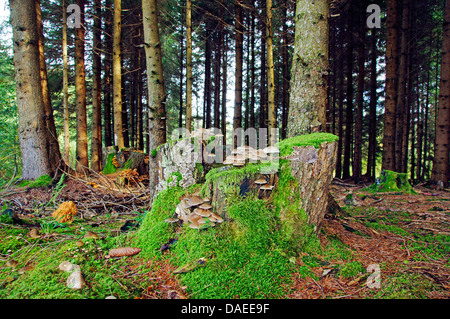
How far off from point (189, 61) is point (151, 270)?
26.2ft

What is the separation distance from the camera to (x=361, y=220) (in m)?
3.75

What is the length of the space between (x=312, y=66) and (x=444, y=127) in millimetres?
6850

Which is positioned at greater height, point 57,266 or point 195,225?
point 195,225

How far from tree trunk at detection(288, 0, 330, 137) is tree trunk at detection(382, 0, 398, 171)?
19.5 ft

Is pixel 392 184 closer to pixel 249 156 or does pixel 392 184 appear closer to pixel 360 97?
pixel 249 156

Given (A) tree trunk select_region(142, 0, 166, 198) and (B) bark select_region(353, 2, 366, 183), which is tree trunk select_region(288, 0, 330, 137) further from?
(B) bark select_region(353, 2, 366, 183)

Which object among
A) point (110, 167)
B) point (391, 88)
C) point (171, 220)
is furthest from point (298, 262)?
point (391, 88)

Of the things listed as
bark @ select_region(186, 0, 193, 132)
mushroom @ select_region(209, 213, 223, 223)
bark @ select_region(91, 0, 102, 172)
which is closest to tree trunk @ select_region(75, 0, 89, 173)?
bark @ select_region(91, 0, 102, 172)

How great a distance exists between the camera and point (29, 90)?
17.4ft

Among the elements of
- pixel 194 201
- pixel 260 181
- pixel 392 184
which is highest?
pixel 260 181

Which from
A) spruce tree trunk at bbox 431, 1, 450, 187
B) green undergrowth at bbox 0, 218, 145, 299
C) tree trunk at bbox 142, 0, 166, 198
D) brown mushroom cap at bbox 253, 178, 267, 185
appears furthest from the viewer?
spruce tree trunk at bbox 431, 1, 450, 187

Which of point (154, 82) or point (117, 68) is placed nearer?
point (154, 82)

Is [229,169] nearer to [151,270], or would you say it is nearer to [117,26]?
[151,270]

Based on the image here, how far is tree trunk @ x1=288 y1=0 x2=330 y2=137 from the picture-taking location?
355 cm
